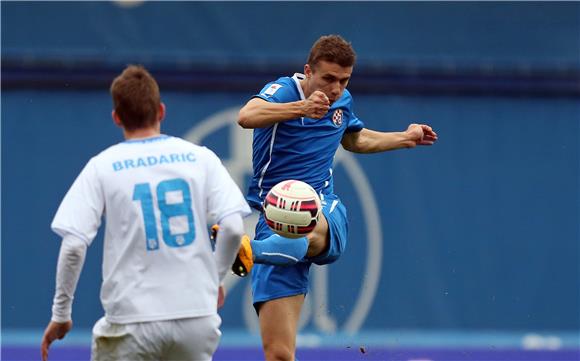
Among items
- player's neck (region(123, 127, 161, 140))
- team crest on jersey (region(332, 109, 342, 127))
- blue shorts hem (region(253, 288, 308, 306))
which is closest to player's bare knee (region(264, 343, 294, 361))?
blue shorts hem (region(253, 288, 308, 306))

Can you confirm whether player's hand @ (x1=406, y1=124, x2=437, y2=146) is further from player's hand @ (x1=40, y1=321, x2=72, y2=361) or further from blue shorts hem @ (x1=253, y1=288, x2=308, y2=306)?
player's hand @ (x1=40, y1=321, x2=72, y2=361)

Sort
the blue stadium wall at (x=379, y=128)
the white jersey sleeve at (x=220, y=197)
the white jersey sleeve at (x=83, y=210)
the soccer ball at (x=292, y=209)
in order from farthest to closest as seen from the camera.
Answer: the blue stadium wall at (x=379, y=128) → the soccer ball at (x=292, y=209) → the white jersey sleeve at (x=220, y=197) → the white jersey sleeve at (x=83, y=210)

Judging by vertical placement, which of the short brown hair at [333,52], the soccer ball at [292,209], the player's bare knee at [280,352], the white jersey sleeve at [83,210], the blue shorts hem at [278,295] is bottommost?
the player's bare knee at [280,352]

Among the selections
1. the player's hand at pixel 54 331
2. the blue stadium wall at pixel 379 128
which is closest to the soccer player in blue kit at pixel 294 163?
the player's hand at pixel 54 331

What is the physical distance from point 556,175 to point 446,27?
201 cm

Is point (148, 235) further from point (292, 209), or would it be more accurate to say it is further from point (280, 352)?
point (280, 352)

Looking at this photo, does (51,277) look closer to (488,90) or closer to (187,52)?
(187,52)

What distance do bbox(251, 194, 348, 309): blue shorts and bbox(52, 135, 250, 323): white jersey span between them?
1904mm

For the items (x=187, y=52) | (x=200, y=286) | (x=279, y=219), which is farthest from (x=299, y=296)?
(x=187, y=52)

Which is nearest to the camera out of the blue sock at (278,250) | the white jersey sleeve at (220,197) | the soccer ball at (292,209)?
the white jersey sleeve at (220,197)

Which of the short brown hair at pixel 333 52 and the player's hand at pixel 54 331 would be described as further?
the short brown hair at pixel 333 52

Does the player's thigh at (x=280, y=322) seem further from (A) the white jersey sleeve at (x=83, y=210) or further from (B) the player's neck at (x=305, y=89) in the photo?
(A) the white jersey sleeve at (x=83, y=210)

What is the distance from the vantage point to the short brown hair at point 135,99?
18.4 ft

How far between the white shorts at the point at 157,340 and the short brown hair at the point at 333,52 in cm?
218
